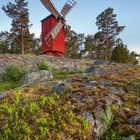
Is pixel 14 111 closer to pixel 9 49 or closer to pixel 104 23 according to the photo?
pixel 104 23

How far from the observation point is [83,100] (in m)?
6.71

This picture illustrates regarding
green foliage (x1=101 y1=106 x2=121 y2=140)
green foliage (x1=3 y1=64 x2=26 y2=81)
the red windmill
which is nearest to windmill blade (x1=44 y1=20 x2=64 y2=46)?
the red windmill

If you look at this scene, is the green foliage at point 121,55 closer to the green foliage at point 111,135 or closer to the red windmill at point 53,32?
the red windmill at point 53,32

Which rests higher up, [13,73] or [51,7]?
[51,7]

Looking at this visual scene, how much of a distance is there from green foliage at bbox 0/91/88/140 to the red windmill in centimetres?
2833

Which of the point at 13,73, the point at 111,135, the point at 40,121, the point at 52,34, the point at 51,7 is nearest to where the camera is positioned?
the point at 40,121

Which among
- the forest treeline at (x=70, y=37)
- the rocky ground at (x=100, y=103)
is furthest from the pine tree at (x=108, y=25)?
the rocky ground at (x=100, y=103)

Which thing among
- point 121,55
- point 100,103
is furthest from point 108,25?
point 100,103

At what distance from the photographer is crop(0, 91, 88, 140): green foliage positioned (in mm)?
5703

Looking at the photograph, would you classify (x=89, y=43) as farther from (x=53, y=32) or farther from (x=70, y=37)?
(x=53, y=32)

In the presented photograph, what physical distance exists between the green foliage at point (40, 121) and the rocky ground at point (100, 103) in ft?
0.08

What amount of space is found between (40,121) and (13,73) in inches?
704

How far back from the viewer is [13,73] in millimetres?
23406

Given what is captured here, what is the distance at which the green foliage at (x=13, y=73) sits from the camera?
2320cm
